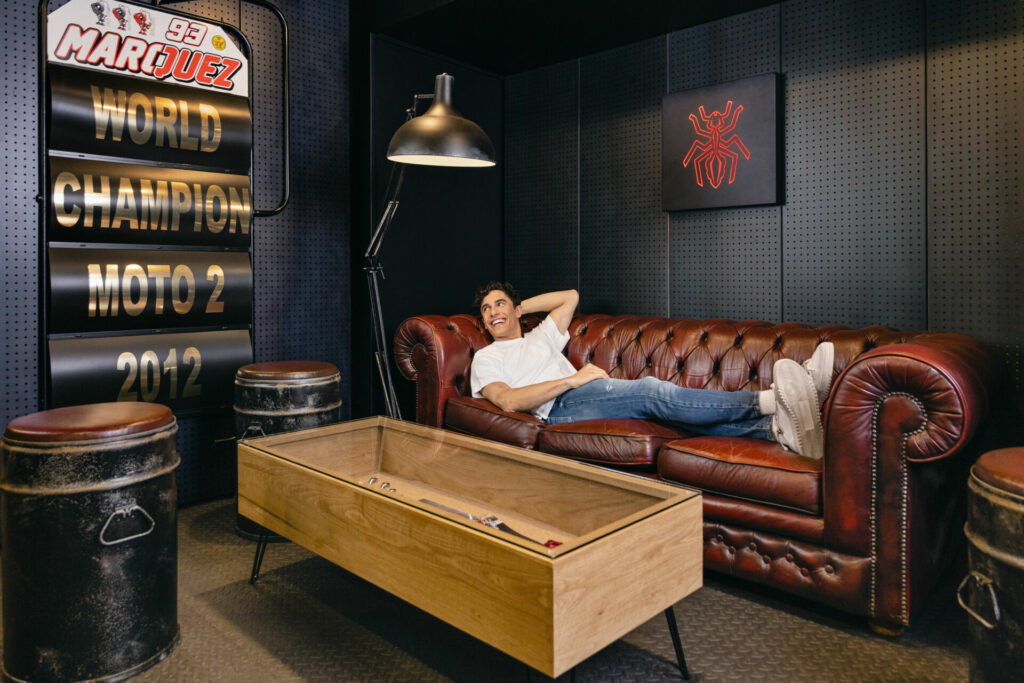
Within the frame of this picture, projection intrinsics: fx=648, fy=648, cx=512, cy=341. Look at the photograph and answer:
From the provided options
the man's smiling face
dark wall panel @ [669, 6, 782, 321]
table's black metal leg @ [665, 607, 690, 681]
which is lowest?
table's black metal leg @ [665, 607, 690, 681]

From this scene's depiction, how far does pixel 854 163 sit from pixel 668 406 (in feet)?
5.11

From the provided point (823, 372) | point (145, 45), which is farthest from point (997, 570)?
point (145, 45)

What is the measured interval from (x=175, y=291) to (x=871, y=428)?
3.06m

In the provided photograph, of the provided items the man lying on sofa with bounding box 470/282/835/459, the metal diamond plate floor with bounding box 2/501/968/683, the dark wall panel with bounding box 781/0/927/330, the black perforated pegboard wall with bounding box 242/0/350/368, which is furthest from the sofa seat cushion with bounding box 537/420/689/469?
the black perforated pegboard wall with bounding box 242/0/350/368

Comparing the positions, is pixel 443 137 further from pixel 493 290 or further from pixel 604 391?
pixel 604 391

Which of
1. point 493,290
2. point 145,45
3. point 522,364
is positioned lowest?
point 522,364

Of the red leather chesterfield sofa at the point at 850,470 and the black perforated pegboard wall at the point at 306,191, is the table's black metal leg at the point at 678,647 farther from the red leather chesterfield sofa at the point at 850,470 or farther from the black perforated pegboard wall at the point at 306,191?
the black perforated pegboard wall at the point at 306,191

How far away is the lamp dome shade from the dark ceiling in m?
1.00

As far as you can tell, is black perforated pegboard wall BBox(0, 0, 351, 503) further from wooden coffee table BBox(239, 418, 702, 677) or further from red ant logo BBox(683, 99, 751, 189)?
red ant logo BBox(683, 99, 751, 189)

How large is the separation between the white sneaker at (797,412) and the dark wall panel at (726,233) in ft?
3.50

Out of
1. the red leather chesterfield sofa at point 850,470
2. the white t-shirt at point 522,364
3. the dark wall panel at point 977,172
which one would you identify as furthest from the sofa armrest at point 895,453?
the white t-shirt at point 522,364

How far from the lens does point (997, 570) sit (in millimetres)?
1335

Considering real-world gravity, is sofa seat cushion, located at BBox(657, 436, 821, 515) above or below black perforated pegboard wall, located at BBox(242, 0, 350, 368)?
below

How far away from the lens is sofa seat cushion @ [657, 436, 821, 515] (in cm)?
216
